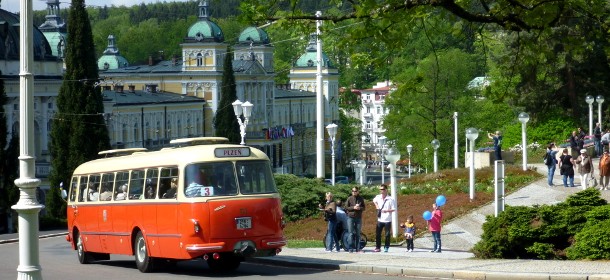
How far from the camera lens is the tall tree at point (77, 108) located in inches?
2633

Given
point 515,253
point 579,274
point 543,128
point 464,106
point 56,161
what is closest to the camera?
point 579,274

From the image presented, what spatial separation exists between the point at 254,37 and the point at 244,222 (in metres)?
128

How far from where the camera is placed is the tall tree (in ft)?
219

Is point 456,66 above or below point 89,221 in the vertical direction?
above

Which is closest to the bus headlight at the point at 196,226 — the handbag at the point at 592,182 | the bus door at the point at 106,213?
the bus door at the point at 106,213

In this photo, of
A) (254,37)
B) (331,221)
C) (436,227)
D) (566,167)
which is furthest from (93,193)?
(254,37)

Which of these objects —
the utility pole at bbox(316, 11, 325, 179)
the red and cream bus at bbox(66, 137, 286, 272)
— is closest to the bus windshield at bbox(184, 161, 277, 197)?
the red and cream bus at bbox(66, 137, 286, 272)

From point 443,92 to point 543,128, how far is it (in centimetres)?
2284

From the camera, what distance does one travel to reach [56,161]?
67.1 m

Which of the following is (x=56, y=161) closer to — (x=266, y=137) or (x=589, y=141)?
(x=589, y=141)

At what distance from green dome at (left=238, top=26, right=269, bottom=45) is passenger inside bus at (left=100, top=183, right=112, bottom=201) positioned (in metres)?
118

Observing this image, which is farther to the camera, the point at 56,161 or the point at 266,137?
the point at 266,137

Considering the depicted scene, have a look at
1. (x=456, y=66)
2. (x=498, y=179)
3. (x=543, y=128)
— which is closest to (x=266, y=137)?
(x=456, y=66)

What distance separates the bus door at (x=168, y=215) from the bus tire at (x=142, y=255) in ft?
1.28
